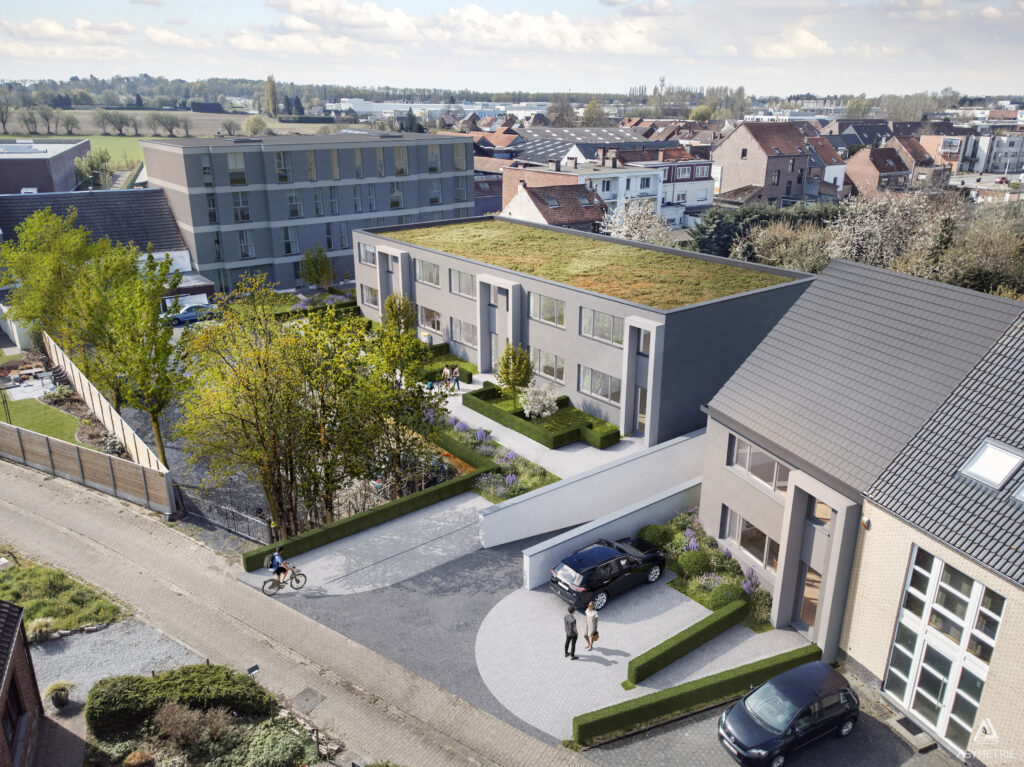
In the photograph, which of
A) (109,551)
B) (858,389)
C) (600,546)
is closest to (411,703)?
(600,546)

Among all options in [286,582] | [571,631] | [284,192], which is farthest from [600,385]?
[284,192]

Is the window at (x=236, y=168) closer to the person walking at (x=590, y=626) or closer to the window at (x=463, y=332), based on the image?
the window at (x=463, y=332)

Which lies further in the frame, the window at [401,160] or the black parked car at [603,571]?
the window at [401,160]

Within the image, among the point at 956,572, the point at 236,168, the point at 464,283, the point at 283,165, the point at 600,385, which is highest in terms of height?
the point at 283,165

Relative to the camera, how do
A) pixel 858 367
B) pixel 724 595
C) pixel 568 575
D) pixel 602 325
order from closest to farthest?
pixel 858 367 < pixel 724 595 < pixel 568 575 < pixel 602 325

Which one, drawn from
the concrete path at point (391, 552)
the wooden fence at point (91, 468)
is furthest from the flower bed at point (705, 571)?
the wooden fence at point (91, 468)

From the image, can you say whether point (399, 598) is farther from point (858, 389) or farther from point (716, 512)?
point (858, 389)

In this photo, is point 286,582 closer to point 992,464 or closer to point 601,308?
point 601,308
